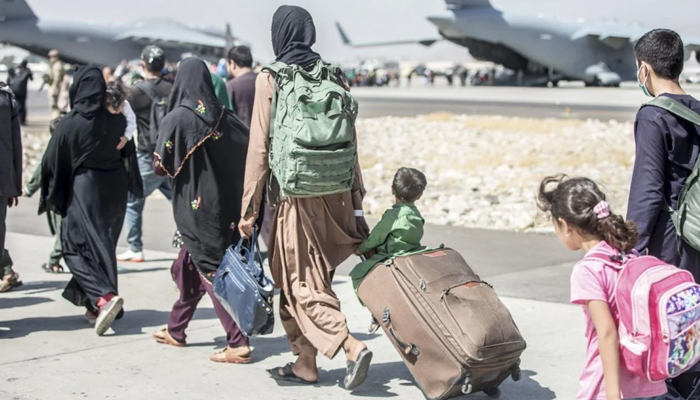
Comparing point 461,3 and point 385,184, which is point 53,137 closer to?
point 385,184

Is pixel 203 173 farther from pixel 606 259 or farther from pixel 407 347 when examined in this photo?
pixel 606 259

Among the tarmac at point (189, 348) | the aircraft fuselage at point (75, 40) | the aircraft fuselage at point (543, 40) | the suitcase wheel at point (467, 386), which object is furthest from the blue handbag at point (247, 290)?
the aircraft fuselage at point (75, 40)

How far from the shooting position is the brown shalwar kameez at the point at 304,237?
5234 millimetres

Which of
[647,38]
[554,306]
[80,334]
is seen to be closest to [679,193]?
[647,38]

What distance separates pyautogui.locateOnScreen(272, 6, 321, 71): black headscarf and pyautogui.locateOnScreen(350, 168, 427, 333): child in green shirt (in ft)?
2.53

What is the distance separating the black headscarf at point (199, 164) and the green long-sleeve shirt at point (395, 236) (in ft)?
3.47

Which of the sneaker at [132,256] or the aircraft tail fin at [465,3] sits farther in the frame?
the aircraft tail fin at [465,3]

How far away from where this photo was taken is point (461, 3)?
65.6m

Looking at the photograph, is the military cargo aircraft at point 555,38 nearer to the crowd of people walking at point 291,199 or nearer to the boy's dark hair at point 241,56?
the boy's dark hair at point 241,56

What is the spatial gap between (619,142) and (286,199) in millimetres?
17718

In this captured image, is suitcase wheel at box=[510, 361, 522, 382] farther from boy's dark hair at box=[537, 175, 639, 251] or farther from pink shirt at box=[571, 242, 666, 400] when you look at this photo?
boy's dark hair at box=[537, 175, 639, 251]

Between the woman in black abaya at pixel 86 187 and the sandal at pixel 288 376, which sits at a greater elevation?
the woman in black abaya at pixel 86 187

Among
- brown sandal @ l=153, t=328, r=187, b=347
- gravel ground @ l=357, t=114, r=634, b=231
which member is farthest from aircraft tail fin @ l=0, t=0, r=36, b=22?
brown sandal @ l=153, t=328, r=187, b=347

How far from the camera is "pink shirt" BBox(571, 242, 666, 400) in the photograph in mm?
3330
